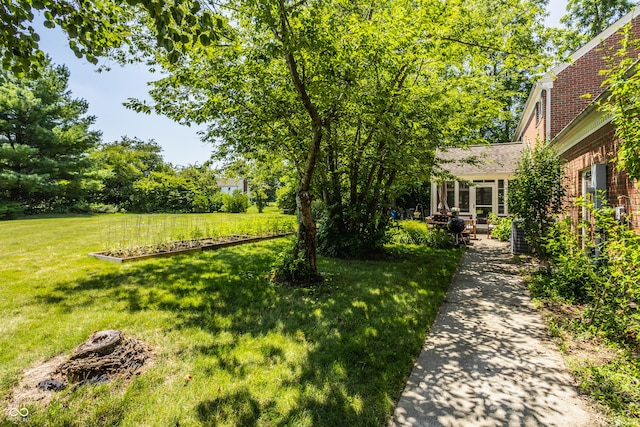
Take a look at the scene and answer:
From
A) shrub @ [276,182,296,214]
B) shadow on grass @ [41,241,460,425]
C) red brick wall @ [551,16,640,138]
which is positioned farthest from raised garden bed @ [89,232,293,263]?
shrub @ [276,182,296,214]

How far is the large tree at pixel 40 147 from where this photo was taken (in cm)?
1931

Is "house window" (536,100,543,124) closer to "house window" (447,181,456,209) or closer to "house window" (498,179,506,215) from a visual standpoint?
"house window" (498,179,506,215)

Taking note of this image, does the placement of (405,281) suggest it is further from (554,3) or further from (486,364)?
(554,3)

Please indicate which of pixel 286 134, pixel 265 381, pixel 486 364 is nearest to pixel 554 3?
pixel 286 134

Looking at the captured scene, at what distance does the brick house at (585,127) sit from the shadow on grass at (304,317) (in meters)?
3.04

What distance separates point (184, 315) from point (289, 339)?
1.65 metres

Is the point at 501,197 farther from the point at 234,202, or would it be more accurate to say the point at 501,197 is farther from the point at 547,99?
the point at 234,202

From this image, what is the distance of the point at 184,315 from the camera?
4.57m

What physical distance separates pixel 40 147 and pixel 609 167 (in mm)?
27961

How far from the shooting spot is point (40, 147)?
2125 centimetres

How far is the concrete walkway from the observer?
8.60ft

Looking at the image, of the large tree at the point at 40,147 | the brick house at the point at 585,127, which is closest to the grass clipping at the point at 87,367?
the brick house at the point at 585,127

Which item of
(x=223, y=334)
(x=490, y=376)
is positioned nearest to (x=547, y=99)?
(x=490, y=376)

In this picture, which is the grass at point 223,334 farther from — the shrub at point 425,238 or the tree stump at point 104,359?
the shrub at point 425,238
